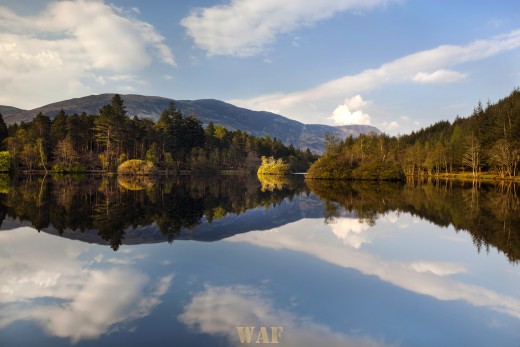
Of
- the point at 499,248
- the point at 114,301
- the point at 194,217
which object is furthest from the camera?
the point at 194,217

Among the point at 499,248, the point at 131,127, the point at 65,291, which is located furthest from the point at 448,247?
the point at 131,127

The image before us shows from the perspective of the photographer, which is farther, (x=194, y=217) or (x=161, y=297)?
(x=194, y=217)

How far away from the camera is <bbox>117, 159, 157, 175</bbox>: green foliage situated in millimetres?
87812

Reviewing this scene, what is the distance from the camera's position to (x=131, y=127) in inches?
3915

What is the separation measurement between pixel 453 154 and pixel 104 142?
4121 inches

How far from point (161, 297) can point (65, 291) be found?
2.79 meters

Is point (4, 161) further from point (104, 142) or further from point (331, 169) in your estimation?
point (331, 169)

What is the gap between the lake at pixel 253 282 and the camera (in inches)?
283

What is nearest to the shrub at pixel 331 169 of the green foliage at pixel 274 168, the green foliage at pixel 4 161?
the green foliage at pixel 274 168

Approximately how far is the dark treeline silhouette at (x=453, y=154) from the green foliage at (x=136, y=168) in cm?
4265

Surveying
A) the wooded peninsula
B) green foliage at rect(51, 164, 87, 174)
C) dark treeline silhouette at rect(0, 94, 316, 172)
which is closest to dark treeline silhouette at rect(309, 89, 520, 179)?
the wooded peninsula

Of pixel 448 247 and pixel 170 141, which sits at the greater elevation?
pixel 170 141

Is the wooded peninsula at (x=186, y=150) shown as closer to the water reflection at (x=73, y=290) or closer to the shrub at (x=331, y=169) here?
the shrub at (x=331, y=169)

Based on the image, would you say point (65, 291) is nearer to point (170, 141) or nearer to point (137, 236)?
point (137, 236)
